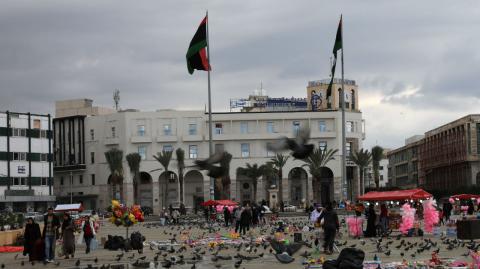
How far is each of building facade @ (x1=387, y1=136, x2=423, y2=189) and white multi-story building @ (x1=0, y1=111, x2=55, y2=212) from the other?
66795 mm

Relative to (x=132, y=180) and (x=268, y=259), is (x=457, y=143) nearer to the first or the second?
(x=132, y=180)

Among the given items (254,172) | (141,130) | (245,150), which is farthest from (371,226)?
(141,130)

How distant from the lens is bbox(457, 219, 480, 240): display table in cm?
2956

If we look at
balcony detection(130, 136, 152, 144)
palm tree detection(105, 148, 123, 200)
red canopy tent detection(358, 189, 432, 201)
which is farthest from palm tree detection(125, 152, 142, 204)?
red canopy tent detection(358, 189, 432, 201)

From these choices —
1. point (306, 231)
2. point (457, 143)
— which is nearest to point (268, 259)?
point (306, 231)

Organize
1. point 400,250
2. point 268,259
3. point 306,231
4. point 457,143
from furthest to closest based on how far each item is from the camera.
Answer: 1. point 457,143
2. point 306,231
3. point 400,250
4. point 268,259

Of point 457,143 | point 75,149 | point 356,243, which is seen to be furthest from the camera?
point 457,143

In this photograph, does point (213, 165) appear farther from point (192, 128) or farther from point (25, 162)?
point (192, 128)

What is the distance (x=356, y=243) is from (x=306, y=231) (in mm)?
9885

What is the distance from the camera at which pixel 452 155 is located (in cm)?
12606

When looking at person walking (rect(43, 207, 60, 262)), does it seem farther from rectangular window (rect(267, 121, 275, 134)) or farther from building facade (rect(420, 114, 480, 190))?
building facade (rect(420, 114, 480, 190))

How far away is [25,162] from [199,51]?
2011 inches

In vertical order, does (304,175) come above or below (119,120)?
below

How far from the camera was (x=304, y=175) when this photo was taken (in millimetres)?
102188
